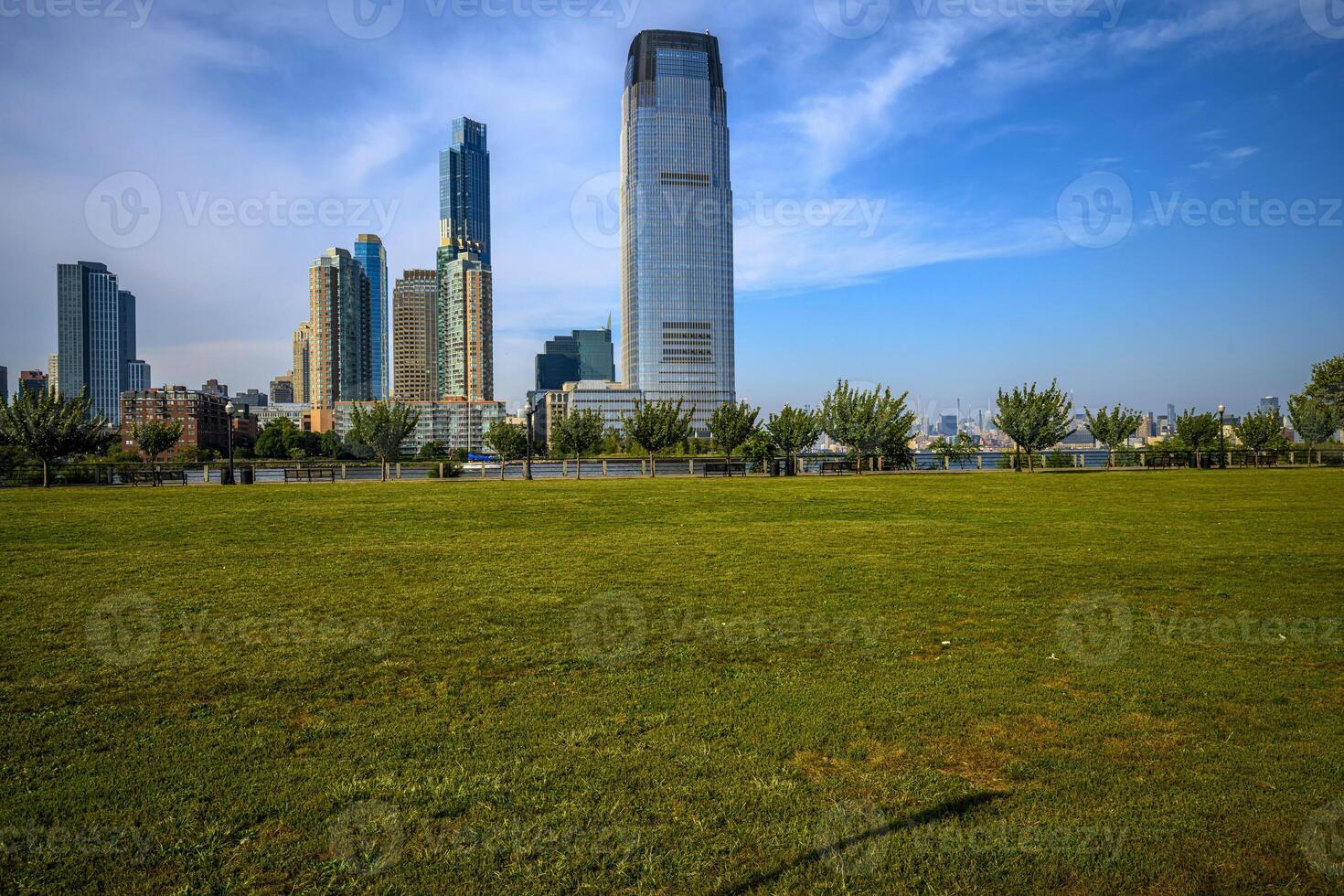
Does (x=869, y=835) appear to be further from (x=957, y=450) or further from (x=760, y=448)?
(x=957, y=450)

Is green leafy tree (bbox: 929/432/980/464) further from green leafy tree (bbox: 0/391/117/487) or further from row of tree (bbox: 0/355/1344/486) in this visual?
green leafy tree (bbox: 0/391/117/487)

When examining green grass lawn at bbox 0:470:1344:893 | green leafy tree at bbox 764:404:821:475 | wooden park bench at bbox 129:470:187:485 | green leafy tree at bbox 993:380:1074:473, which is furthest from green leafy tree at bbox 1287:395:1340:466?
wooden park bench at bbox 129:470:187:485

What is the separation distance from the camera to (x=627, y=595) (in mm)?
10086

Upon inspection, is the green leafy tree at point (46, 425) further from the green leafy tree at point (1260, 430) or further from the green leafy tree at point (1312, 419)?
the green leafy tree at point (1312, 419)

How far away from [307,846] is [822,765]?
3.04 m

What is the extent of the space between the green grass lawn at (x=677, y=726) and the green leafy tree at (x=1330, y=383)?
60669 millimetres

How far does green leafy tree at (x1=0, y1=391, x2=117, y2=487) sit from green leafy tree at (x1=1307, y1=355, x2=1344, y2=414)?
81284 millimetres

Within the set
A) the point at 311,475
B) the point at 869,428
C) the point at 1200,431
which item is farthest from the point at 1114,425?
the point at 311,475

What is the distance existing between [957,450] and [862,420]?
7650mm

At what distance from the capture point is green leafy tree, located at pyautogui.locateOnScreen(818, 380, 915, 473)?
52.3m

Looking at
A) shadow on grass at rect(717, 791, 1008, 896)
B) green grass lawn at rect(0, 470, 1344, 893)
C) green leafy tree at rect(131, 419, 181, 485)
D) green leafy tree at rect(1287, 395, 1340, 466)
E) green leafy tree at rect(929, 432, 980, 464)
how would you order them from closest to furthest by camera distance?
shadow on grass at rect(717, 791, 1008, 896) → green grass lawn at rect(0, 470, 1344, 893) → green leafy tree at rect(131, 419, 181, 485) → green leafy tree at rect(929, 432, 980, 464) → green leafy tree at rect(1287, 395, 1340, 466)

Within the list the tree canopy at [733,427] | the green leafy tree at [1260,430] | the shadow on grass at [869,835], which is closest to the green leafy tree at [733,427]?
the tree canopy at [733,427]

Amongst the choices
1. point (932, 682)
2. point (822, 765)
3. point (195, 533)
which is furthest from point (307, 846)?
point (195, 533)

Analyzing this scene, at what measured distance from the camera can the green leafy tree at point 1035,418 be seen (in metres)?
50.3
